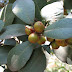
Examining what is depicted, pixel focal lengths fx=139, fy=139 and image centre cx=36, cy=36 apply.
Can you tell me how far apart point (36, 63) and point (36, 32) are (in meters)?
0.16

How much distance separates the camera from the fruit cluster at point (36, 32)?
625 millimetres

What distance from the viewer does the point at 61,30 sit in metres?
0.56

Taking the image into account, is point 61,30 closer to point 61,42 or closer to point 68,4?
point 61,42

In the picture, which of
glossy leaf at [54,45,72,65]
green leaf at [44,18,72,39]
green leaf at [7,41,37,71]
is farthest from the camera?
glossy leaf at [54,45,72,65]

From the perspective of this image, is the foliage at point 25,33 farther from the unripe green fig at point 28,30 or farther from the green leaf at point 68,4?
the green leaf at point 68,4

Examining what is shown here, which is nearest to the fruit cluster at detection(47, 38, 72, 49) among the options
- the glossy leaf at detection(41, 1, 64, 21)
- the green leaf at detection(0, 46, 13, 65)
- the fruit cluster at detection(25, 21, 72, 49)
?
the fruit cluster at detection(25, 21, 72, 49)

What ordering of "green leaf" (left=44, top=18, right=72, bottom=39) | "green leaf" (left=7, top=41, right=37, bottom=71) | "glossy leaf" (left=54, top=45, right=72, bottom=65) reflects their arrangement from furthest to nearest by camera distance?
"glossy leaf" (left=54, top=45, right=72, bottom=65), "green leaf" (left=7, top=41, right=37, bottom=71), "green leaf" (left=44, top=18, right=72, bottom=39)

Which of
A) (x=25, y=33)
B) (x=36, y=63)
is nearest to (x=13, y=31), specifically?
(x=25, y=33)

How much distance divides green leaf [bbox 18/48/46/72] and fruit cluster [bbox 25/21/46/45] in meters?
0.09

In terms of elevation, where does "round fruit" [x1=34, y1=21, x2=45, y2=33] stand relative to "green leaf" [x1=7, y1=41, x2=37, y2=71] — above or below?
above

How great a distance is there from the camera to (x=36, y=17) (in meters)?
0.74

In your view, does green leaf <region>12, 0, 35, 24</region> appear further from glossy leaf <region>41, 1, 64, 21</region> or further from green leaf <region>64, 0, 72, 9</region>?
green leaf <region>64, 0, 72, 9</region>

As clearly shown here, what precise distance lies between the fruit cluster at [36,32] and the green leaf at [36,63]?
0.09 m

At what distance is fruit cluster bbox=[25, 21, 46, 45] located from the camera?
Answer: 63cm
